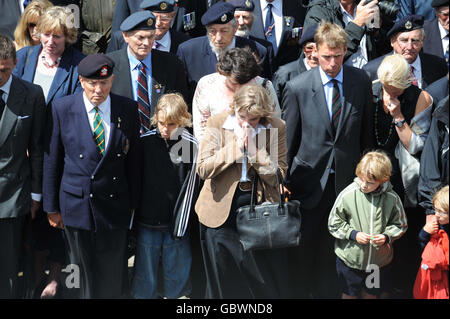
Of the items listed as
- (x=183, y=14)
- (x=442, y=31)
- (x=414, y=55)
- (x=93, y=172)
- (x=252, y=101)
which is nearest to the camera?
(x=252, y=101)

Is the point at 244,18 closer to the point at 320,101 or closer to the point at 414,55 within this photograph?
the point at 320,101

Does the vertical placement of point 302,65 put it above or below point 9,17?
below

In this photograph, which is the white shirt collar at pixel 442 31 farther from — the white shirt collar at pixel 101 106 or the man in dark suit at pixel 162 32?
the white shirt collar at pixel 101 106

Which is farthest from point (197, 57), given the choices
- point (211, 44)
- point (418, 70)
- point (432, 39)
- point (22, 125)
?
point (432, 39)

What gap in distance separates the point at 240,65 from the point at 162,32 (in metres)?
1.53

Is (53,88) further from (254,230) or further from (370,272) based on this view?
(370,272)

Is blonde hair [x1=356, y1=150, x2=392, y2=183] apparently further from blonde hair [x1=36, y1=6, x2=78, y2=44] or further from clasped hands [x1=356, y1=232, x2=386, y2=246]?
blonde hair [x1=36, y1=6, x2=78, y2=44]

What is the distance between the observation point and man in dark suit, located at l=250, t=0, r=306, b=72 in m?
7.30

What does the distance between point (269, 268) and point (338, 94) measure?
1.47 metres

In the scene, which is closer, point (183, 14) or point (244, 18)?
point (244, 18)

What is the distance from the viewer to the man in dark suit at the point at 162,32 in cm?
684

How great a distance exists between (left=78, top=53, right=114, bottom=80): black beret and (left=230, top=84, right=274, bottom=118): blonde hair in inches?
40.8

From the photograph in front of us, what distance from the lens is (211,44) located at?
21.5 feet

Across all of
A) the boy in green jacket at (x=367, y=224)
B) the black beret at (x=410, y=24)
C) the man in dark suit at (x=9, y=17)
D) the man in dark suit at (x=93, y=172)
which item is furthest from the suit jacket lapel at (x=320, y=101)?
the man in dark suit at (x=9, y=17)
